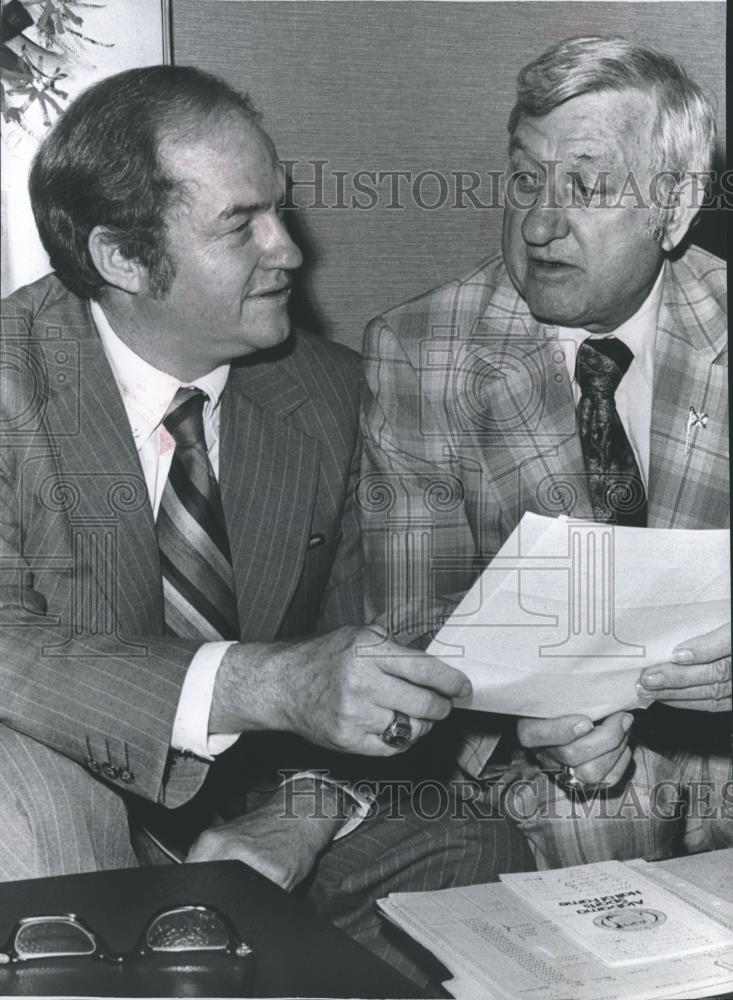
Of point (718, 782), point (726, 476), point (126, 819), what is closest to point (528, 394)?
point (726, 476)

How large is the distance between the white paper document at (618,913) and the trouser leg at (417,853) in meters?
0.07

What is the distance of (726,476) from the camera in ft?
4.21

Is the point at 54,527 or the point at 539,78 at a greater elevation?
the point at 539,78

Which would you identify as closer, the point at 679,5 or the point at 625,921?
the point at 625,921

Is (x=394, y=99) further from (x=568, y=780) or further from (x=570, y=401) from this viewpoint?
(x=568, y=780)

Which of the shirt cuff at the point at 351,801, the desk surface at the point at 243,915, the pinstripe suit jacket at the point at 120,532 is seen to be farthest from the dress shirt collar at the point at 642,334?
the desk surface at the point at 243,915

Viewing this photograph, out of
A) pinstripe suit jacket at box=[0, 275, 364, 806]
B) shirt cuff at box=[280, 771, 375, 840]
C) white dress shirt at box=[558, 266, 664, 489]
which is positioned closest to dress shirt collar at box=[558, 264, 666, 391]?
white dress shirt at box=[558, 266, 664, 489]

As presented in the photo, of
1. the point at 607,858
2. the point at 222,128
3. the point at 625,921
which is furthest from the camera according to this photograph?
the point at 607,858

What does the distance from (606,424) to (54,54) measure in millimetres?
657

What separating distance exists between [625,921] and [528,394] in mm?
519

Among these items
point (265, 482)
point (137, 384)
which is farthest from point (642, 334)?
point (137, 384)

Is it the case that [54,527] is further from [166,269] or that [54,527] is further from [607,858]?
[607,858]

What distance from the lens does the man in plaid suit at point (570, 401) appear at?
1.25m

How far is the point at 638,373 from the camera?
1.30m
